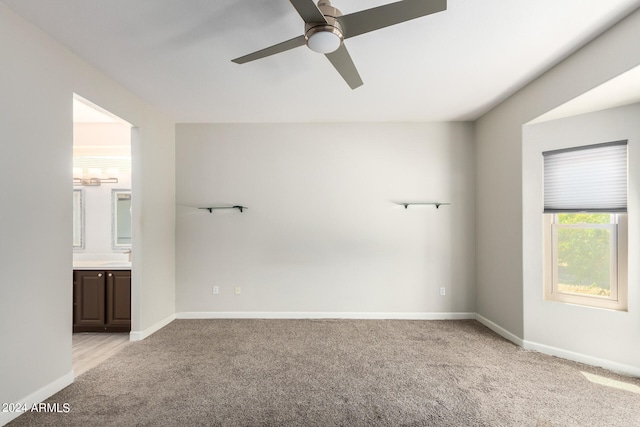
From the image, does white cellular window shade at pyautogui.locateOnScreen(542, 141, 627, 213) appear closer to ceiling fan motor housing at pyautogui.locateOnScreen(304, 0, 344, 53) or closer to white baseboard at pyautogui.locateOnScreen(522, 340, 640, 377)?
white baseboard at pyautogui.locateOnScreen(522, 340, 640, 377)

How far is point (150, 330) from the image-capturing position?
369 cm

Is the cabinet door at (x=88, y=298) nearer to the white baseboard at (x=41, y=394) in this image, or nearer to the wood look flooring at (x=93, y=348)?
the wood look flooring at (x=93, y=348)

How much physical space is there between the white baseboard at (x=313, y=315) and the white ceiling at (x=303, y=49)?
272 centimetres

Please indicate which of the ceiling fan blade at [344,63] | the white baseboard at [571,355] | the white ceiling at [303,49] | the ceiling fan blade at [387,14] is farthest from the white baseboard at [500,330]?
the ceiling fan blade at [387,14]

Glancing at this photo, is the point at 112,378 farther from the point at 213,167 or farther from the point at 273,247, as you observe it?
the point at 213,167

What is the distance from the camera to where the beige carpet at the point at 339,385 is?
2.11 metres

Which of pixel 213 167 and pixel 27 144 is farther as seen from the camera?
pixel 213 167

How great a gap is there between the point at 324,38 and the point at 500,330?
3.68 metres

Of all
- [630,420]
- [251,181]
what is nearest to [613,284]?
[630,420]

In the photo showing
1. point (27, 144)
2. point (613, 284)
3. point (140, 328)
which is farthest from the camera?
point (140, 328)

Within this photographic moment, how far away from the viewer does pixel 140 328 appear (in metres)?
3.51

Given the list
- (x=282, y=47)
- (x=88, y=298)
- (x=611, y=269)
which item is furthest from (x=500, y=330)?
(x=88, y=298)

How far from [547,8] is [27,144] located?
3.67 m

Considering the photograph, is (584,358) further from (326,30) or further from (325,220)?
(326,30)
